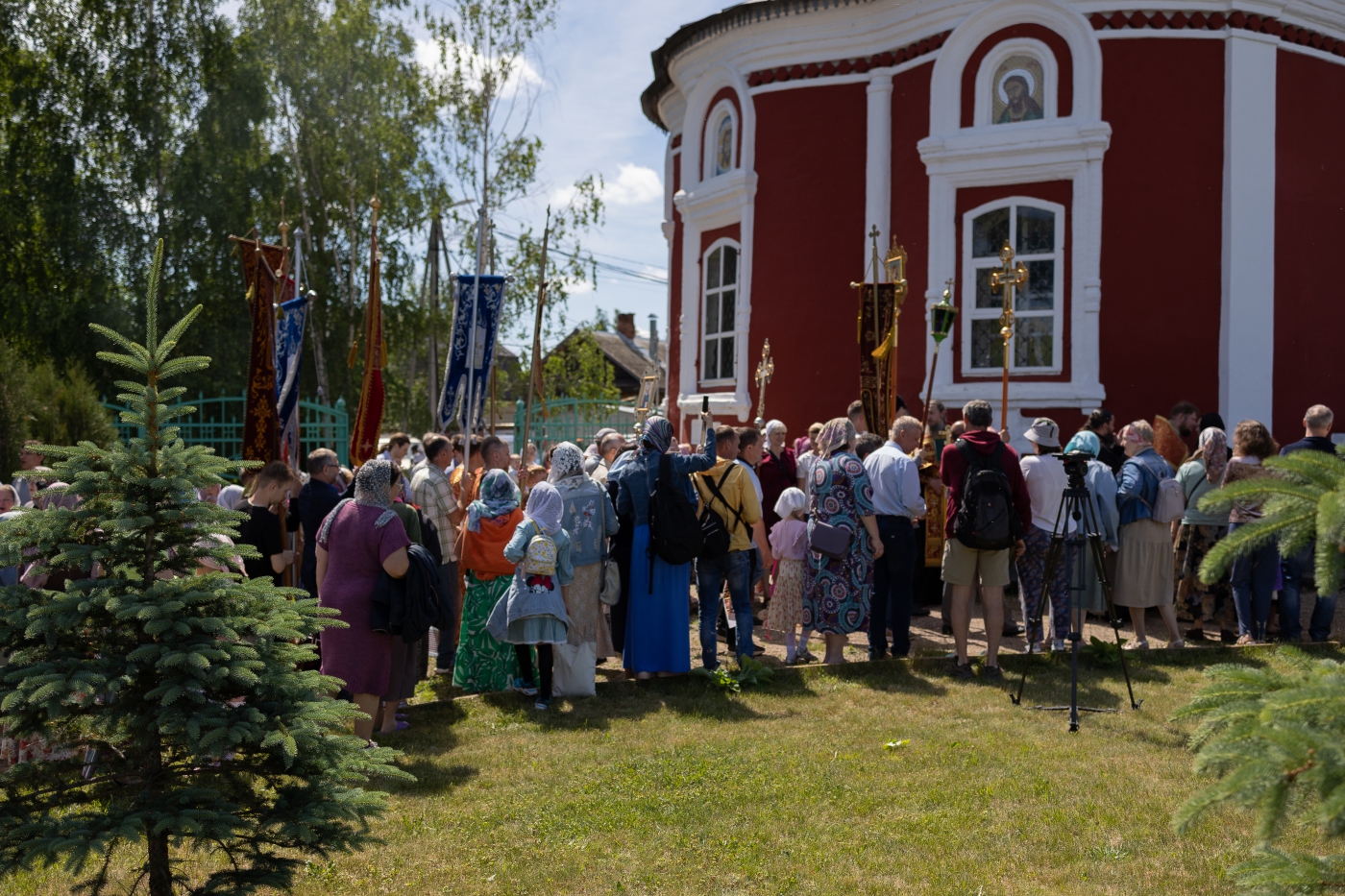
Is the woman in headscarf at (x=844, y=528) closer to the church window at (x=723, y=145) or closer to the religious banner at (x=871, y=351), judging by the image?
the religious banner at (x=871, y=351)

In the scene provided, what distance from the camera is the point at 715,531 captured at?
26.9ft

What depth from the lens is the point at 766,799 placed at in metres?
5.66

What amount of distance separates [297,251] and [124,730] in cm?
590

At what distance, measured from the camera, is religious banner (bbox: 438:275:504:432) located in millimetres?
9039

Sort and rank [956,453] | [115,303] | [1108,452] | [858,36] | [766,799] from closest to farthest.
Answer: [766,799], [956,453], [1108,452], [858,36], [115,303]

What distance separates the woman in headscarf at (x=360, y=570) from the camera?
606 cm

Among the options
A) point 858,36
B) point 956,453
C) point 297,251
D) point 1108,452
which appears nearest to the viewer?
point 956,453

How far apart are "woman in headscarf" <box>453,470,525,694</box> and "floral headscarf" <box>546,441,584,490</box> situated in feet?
1.14

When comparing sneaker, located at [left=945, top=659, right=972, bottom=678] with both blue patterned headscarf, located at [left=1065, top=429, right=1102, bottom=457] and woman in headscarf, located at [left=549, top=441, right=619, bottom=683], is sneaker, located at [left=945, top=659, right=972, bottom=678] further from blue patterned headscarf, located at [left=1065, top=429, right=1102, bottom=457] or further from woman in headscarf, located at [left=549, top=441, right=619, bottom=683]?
woman in headscarf, located at [left=549, top=441, right=619, bottom=683]

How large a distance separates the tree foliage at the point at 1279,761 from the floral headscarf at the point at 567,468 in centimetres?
539

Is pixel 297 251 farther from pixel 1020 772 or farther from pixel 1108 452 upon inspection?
pixel 1108 452

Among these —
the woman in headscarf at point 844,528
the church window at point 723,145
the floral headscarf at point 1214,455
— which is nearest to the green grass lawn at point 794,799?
the woman in headscarf at point 844,528

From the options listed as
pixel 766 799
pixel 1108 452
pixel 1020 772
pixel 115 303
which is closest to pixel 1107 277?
pixel 1108 452

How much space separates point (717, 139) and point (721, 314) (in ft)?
8.38
